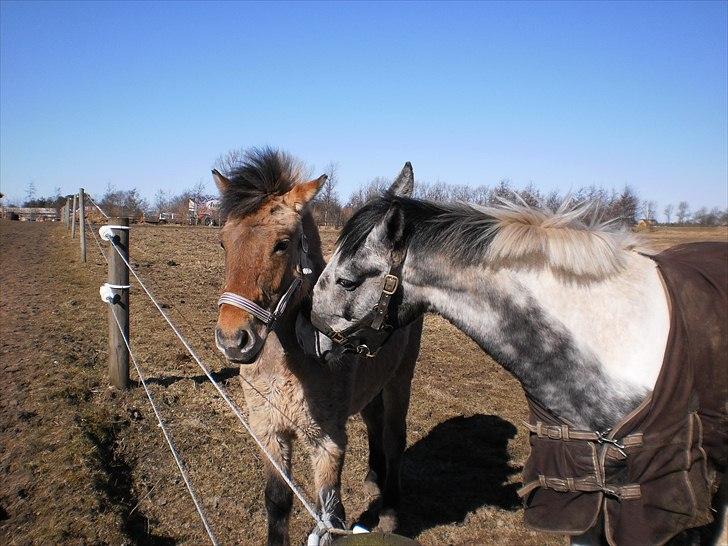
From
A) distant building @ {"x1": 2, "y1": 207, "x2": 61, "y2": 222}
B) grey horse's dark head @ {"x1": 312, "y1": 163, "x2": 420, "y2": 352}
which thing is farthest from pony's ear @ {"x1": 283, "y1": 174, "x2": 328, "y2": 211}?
distant building @ {"x1": 2, "y1": 207, "x2": 61, "y2": 222}

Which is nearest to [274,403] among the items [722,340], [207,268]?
[722,340]

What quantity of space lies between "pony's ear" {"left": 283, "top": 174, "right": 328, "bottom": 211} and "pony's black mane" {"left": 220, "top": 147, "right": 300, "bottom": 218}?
0.34 ft

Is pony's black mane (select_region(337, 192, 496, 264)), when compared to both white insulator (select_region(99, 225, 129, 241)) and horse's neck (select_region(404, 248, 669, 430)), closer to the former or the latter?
horse's neck (select_region(404, 248, 669, 430))

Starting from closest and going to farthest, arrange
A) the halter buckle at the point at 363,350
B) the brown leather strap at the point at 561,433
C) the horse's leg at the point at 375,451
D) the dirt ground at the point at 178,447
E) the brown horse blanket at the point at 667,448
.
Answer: the brown horse blanket at the point at 667,448
the brown leather strap at the point at 561,433
the halter buckle at the point at 363,350
the dirt ground at the point at 178,447
the horse's leg at the point at 375,451

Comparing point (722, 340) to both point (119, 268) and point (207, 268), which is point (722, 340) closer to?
point (119, 268)

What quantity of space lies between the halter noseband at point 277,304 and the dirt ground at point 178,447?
79.7 inches

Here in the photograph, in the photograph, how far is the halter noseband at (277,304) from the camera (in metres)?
3.00

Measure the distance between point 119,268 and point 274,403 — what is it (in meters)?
3.64

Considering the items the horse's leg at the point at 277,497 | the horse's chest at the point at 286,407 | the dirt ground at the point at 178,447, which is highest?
the horse's chest at the point at 286,407

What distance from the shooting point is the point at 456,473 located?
17.9 ft

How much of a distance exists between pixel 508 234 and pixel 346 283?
0.85 m

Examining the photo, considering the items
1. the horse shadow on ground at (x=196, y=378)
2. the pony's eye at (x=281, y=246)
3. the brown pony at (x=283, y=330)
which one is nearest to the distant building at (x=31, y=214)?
the horse shadow on ground at (x=196, y=378)

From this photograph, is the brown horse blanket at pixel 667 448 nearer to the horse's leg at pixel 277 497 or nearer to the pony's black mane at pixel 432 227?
the pony's black mane at pixel 432 227

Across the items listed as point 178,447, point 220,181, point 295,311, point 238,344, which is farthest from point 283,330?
point 178,447
